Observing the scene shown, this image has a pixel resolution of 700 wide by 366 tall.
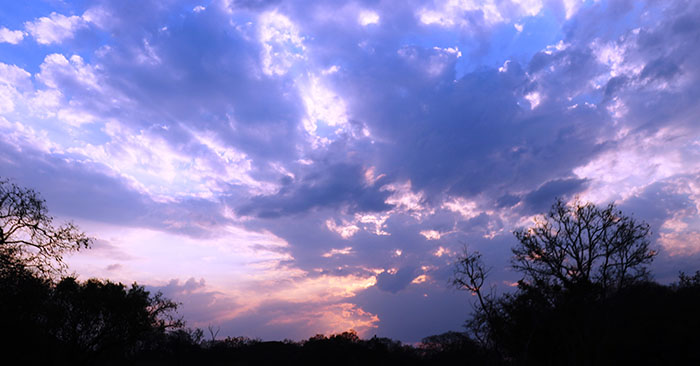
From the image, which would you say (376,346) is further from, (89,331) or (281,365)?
(89,331)

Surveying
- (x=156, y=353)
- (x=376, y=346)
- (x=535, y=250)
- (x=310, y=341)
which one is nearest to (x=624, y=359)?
(x=535, y=250)

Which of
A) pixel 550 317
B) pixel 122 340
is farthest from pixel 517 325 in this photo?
pixel 122 340

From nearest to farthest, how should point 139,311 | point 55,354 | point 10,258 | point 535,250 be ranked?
point 10,258 < point 55,354 < point 535,250 < point 139,311

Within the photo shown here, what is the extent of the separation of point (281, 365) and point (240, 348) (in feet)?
68.3

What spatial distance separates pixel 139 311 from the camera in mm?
46906

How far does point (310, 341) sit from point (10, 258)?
→ 238 ft

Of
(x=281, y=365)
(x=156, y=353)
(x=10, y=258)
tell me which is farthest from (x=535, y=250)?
(x=156, y=353)

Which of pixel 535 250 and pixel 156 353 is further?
pixel 156 353

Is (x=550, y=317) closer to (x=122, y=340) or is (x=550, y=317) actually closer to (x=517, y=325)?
(x=517, y=325)

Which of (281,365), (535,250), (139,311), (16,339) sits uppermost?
(535,250)

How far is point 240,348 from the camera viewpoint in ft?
297

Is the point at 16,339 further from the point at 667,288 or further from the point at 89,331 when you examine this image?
the point at 667,288

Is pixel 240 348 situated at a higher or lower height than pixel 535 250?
lower

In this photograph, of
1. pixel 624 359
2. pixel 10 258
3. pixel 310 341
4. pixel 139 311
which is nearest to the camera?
pixel 10 258
